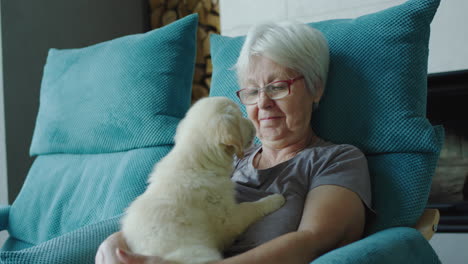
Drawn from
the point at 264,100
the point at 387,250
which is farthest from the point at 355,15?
the point at 387,250

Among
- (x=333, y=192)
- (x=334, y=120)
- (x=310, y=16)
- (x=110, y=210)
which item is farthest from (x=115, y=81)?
(x=310, y=16)

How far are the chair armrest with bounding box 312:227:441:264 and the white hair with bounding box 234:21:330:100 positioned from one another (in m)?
0.50

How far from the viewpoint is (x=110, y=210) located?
1744mm

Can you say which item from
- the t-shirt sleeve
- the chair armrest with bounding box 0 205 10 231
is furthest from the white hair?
the chair armrest with bounding box 0 205 10 231

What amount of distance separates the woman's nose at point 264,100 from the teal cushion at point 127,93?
1.68 ft

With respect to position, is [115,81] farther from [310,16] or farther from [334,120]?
[310,16]

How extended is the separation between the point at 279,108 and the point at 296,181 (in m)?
0.24

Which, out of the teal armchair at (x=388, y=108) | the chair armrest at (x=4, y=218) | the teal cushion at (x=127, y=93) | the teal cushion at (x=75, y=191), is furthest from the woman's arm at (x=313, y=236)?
the chair armrest at (x=4, y=218)

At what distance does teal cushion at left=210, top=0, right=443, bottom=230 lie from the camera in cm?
129

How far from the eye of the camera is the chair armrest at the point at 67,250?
1.18 metres

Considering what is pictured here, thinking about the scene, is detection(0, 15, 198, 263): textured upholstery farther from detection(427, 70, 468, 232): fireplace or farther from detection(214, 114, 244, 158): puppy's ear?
detection(427, 70, 468, 232): fireplace

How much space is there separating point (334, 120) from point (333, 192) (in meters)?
0.33

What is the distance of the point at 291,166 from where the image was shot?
1.34 metres

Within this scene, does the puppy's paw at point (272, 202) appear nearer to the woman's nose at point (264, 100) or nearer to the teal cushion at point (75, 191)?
the woman's nose at point (264, 100)
